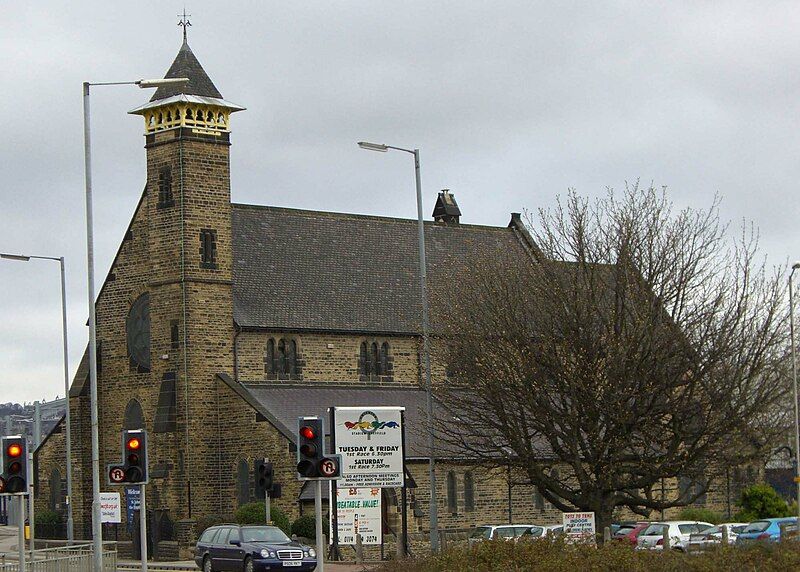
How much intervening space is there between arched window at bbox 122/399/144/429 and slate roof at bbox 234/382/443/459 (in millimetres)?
4814

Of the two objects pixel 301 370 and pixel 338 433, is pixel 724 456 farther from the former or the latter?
pixel 301 370

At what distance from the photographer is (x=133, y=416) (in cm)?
6406

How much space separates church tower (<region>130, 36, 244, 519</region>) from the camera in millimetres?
61031

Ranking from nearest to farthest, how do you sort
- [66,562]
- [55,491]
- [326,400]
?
[66,562]
[326,400]
[55,491]

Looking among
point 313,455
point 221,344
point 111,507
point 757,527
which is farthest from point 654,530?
point 313,455

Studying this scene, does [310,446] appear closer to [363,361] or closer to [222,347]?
[222,347]

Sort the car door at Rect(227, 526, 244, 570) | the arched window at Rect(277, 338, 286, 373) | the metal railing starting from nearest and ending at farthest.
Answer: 1. the metal railing
2. the car door at Rect(227, 526, 244, 570)
3. the arched window at Rect(277, 338, 286, 373)

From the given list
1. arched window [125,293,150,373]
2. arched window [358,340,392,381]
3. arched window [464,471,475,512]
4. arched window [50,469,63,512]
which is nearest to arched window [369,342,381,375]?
arched window [358,340,392,381]

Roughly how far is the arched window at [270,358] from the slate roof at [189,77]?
31.8ft

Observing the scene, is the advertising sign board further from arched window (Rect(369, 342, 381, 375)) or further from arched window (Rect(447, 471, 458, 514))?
arched window (Rect(369, 342, 381, 375))

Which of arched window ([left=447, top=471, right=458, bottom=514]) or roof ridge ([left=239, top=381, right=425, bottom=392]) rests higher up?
roof ridge ([left=239, top=381, right=425, bottom=392])

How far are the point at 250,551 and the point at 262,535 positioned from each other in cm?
120

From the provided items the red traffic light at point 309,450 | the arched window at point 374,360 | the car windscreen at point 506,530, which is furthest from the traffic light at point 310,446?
the arched window at point 374,360

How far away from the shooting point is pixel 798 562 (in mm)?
28750
